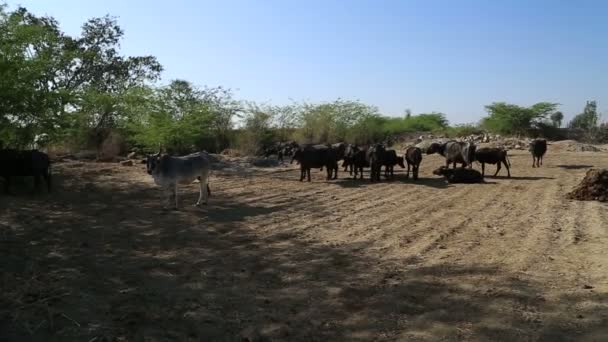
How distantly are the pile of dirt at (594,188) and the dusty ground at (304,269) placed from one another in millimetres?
467

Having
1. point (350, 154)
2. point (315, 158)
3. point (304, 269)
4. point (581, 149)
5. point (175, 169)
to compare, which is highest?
point (581, 149)

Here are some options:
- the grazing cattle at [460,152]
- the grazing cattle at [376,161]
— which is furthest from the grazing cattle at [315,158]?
the grazing cattle at [460,152]

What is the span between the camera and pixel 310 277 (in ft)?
20.8

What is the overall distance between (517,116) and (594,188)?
1140 inches

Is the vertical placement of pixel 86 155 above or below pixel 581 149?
below

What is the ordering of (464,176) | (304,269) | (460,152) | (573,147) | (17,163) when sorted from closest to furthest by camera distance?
(304,269), (17,163), (464,176), (460,152), (573,147)

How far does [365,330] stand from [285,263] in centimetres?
238

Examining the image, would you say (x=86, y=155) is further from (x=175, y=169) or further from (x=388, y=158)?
(x=388, y=158)

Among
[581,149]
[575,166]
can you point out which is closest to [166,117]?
[575,166]

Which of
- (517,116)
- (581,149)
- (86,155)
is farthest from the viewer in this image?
(517,116)

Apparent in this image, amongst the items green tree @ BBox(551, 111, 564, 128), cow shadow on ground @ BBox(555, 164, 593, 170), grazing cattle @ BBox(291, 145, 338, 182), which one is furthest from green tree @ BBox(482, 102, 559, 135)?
grazing cattle @ BBox(291, 145, 338, 182)

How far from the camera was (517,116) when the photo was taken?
38.6 metres

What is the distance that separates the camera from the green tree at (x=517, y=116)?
38.5 metres

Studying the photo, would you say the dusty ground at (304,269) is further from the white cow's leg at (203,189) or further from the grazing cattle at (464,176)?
the grazing cattle at (464,176)
